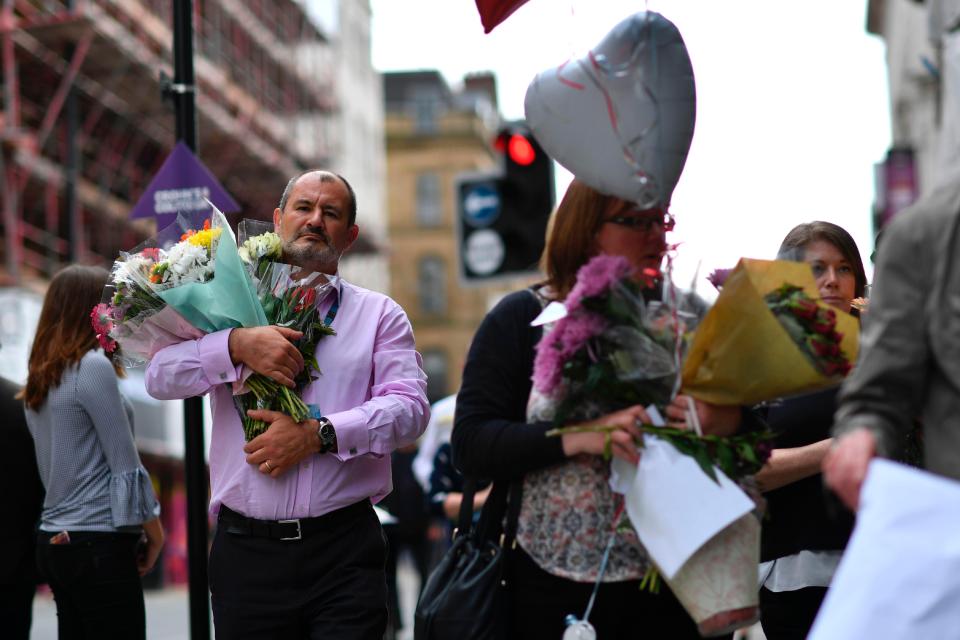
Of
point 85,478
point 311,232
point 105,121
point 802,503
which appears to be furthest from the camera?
point 105,121

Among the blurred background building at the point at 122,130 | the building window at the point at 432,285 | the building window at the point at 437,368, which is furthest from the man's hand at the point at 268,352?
the building window at the point at 432,285

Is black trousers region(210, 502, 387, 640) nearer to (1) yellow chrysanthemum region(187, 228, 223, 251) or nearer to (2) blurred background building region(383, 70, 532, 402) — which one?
(1) yellow chrysanthemum region(187, 228, 223, 251)

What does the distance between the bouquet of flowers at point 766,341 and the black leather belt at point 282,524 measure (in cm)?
152

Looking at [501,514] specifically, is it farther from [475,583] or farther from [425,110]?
[425,110]

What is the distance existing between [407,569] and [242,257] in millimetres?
33656

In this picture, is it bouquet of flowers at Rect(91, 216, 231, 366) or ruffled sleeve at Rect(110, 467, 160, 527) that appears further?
ruffled sleeve at Rect(110, 467, 160, 527)

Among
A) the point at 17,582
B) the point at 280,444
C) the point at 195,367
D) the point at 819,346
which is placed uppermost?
the point at 819,346

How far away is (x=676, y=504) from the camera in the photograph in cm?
398

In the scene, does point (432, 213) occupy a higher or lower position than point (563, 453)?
higher

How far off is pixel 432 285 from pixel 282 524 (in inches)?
2847

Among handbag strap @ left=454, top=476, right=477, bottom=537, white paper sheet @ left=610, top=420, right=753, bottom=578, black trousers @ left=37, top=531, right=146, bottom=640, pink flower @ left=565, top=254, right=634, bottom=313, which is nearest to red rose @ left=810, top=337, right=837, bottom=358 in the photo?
white paper sheet @ left=610, top=420, right=753, bottom=578

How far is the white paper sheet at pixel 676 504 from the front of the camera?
3963 millimetres

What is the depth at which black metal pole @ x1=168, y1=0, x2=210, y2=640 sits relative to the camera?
7824 mm

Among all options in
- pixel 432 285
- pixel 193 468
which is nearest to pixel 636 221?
pixel 193 468
